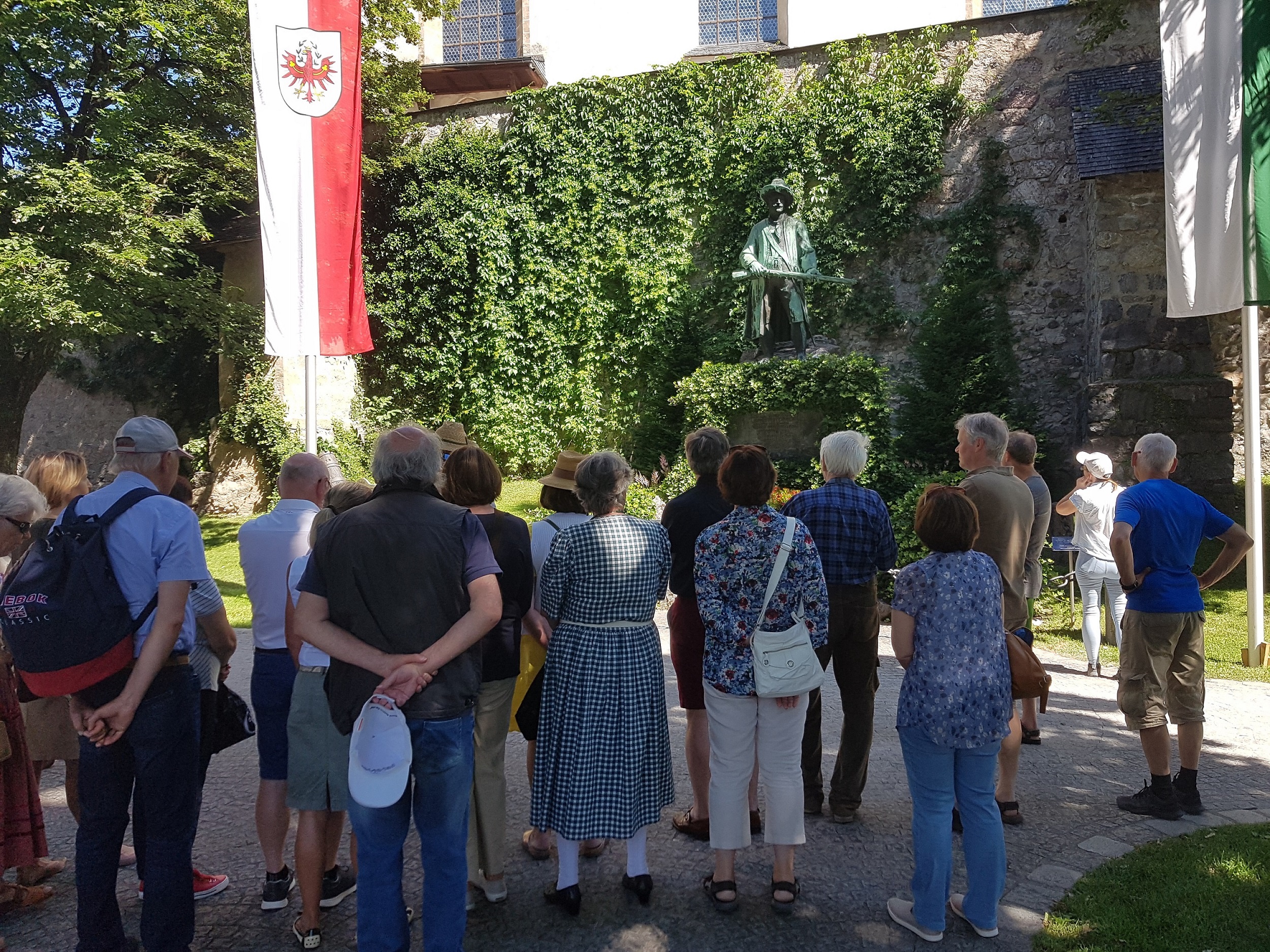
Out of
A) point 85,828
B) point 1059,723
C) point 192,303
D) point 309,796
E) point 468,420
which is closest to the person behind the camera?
point 85,828

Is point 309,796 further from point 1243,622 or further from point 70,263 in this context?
point 70,263

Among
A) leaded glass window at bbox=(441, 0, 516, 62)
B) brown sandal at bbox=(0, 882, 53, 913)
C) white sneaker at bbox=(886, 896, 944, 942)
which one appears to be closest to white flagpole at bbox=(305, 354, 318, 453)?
brown sandal at bbox=(0, 882, 53, 913)

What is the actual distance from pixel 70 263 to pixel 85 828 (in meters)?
11.7

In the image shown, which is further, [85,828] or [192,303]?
[192,303]

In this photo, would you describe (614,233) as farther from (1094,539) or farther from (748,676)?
(748,676)

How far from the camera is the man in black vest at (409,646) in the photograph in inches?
98.0

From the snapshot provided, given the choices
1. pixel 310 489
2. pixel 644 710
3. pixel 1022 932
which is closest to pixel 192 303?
pixel 310 489

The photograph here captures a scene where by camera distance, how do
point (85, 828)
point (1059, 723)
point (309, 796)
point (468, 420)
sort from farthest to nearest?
point (468, 420), point (1059, 723), point (309, 796), point (85, 828)

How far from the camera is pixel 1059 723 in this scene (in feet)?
17.0

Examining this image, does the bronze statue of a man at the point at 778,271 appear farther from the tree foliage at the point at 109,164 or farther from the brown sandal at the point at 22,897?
the brown sandal at the point at 22,897

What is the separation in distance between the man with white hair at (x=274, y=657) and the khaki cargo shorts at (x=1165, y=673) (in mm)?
3457

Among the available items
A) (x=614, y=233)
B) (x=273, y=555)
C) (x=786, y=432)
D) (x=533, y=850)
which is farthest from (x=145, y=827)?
(x=614, y=233)

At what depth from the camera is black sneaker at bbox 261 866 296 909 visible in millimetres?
3150

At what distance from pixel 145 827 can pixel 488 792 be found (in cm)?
108
